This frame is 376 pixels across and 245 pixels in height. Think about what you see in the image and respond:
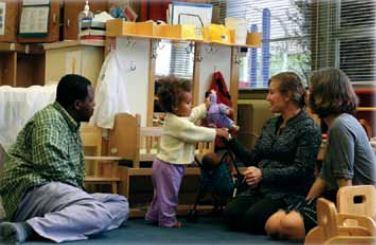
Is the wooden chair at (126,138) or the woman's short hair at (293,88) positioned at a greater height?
the woman's short hair at (293,88)

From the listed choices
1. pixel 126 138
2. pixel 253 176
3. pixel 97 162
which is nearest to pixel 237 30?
pixel 126 138

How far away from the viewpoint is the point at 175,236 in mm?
3035

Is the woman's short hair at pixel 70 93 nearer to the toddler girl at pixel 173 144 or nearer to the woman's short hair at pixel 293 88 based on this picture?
the toddler girl at pixel 173 144

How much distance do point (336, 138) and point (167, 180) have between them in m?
1.15

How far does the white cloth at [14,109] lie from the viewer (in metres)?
3.31

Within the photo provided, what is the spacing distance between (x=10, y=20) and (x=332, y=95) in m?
2.92

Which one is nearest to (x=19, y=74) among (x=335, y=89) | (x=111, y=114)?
(x=111, y=114)

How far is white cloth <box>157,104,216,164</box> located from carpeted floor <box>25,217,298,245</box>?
1.22ft

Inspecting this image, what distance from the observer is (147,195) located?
4074mm

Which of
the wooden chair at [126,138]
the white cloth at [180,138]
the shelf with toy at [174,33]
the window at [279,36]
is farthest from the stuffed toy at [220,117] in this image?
the window at [279,36]

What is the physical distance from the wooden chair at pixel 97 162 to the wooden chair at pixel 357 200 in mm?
1636

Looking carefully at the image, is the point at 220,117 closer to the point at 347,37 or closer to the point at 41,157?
the point at 347,37

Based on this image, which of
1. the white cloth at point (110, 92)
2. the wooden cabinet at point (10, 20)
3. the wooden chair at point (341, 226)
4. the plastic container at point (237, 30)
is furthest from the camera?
the wooden cabinet at point (10, 20)

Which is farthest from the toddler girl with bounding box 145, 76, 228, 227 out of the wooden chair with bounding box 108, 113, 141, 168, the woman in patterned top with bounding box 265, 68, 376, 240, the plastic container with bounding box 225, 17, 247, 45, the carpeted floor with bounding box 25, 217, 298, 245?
the plastic container with bounding box 225, 17, 247, 45
